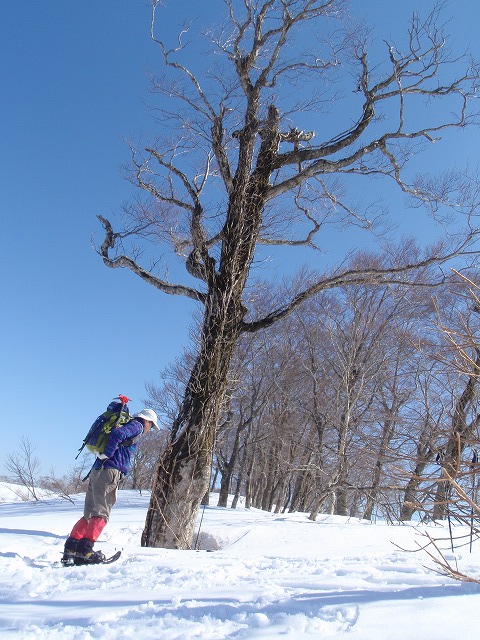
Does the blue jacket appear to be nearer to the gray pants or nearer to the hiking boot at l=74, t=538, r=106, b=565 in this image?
the gray pants

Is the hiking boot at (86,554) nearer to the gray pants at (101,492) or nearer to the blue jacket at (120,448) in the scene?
the gray pants at (101,492)

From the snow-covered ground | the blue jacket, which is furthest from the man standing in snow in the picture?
the snow-covered ground

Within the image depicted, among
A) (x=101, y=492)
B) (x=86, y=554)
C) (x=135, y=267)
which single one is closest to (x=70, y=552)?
(x=86, y=554)

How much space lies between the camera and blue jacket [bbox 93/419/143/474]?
14.4 feet

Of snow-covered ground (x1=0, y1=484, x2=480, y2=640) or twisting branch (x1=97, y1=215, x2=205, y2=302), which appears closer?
snow-covered ground (x1=0, y1=484, x2=480, y2=640)

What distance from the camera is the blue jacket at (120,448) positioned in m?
4.38

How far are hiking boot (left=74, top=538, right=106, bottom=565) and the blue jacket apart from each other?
632 millimetres

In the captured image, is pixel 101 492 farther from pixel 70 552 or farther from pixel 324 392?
pixel 324 392

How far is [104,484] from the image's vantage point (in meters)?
4.38

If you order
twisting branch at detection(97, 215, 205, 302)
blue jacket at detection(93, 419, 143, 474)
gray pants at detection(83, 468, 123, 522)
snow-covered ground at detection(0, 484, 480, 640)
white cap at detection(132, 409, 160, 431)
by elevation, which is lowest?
snow-covered ground at detection(0, 484, 480, 640)

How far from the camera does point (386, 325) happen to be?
46.8ft

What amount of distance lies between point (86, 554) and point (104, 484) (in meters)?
0.58

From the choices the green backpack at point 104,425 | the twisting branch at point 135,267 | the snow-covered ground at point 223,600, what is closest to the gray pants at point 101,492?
the green backpack at point 104,425

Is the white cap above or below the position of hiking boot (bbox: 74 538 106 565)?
above
